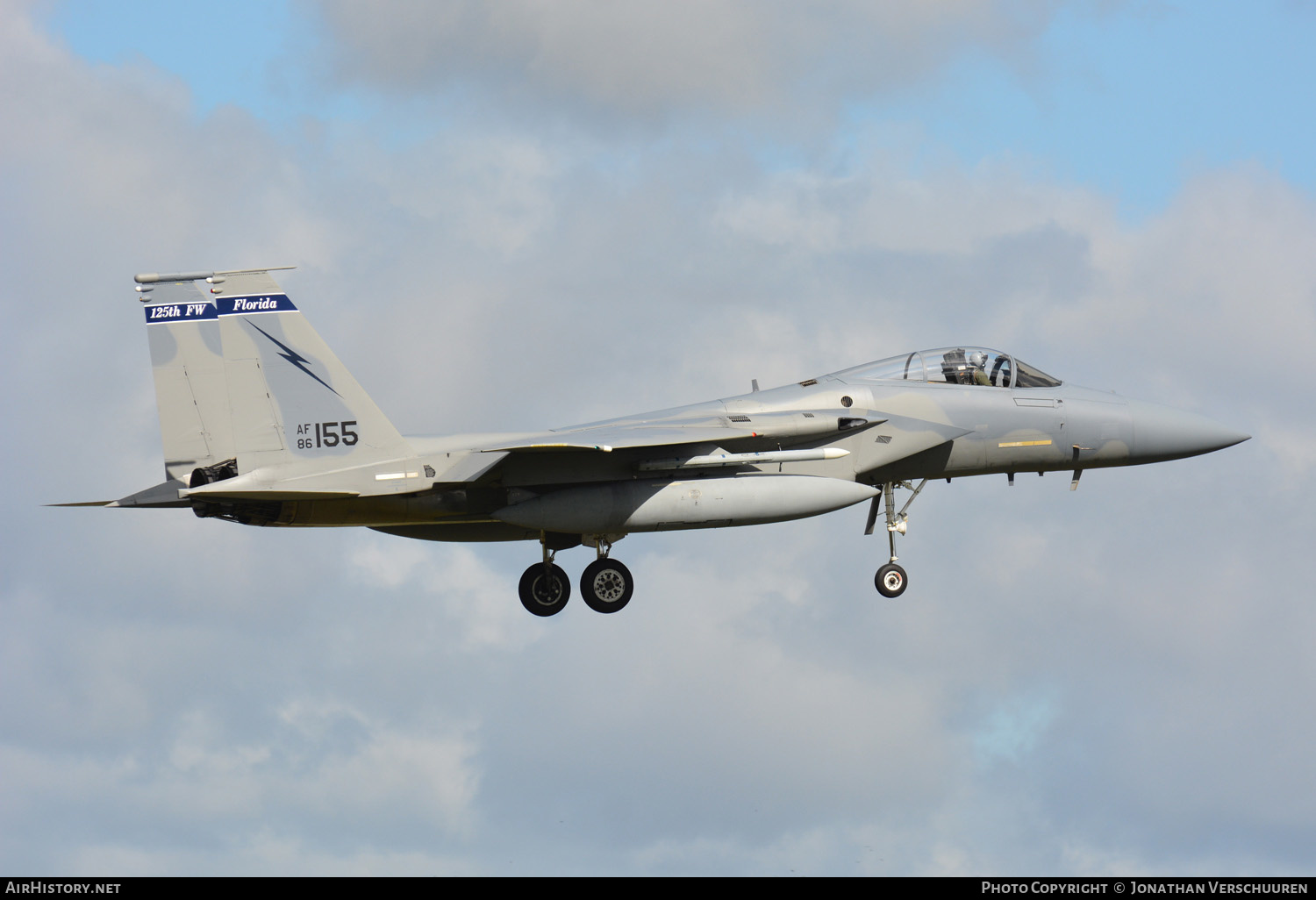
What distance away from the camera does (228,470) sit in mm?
23125

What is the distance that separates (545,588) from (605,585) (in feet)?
3.71

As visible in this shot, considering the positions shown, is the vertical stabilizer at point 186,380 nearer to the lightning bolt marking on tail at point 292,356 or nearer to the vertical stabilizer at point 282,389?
the vertical stabilizer at point 282,389

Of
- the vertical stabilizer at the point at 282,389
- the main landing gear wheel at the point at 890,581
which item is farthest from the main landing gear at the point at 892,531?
the vertical stabilizer at the point at 282,389

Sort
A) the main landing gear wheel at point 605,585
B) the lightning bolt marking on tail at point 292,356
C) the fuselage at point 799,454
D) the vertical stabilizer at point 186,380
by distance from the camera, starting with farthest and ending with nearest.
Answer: the main landing gear wheel at point 605,585, the fuselage at point 799,454, the lightning bolt marking on tail at point 292,356, the vertical stabilizer at point 186,380

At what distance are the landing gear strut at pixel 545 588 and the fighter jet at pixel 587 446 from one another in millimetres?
28

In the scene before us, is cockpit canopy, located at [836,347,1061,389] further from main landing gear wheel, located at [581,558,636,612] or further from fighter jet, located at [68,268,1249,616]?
main landing gear wheel, located at [581,558,636,612]

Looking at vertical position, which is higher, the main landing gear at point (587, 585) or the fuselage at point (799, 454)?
the fuselage at point (799, 454)

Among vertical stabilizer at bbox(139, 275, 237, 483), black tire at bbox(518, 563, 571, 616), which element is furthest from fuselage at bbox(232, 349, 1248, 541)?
vertical stabilizer at bbox(139, 275, 237, 483)

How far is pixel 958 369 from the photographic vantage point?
86.7ft

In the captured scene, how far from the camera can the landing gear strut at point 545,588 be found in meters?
26.0

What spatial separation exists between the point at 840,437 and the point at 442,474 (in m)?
6.19

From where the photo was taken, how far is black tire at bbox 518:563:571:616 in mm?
25953

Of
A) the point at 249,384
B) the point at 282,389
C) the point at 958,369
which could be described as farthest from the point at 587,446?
the point at 958,369

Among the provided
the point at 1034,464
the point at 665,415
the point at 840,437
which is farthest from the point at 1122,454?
the point at 665,415
